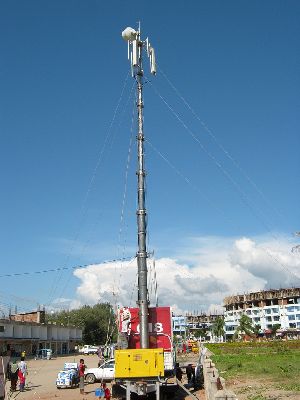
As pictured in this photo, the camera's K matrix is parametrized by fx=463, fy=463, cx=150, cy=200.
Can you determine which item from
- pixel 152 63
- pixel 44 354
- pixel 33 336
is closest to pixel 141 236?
pixel 152 63

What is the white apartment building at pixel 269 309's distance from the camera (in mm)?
134625

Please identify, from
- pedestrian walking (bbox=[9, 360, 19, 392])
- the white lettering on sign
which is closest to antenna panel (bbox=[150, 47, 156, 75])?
the white lettering on sign

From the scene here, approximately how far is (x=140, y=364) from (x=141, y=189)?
792cm

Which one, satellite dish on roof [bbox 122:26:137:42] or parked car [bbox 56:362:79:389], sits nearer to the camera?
satellite dish on roof [bbox 122:26:137:42]

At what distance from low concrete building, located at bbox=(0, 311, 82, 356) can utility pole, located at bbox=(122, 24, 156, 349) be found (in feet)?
101

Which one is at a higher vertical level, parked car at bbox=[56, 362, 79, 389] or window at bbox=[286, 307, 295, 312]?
window at bbox=[286, 307, 295, 312]

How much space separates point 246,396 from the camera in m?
18.0

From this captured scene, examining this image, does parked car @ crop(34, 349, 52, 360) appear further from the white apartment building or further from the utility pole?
the white apartment building

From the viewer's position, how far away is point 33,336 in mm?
66375

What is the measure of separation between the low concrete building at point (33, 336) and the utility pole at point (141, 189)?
30.7 meters

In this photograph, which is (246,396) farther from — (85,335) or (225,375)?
(85,335)

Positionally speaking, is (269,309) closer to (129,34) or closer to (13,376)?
(13,376)

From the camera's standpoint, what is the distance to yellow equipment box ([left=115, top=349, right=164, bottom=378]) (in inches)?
642

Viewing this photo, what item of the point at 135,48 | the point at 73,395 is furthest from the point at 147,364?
the point at 135,48
